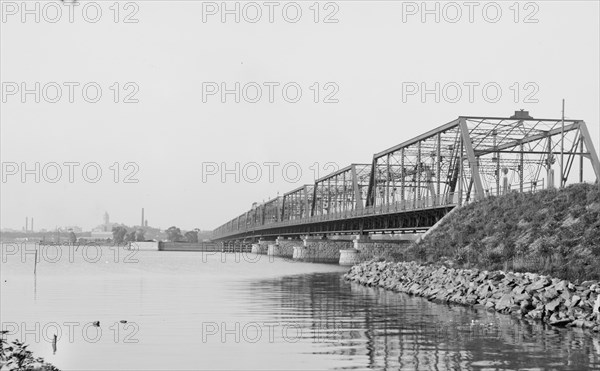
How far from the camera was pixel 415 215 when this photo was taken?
8038 centimetres

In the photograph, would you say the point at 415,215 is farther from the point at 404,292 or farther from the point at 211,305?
the point at 211,305

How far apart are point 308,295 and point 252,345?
20.2m

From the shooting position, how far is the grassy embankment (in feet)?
119

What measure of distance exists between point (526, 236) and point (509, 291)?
1067 centimetres

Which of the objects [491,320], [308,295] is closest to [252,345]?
[491,320]

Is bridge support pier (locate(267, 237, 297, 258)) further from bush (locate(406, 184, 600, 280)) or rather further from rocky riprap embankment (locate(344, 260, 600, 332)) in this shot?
rocky riprap embankment (locate(344, 260, 600, 332))

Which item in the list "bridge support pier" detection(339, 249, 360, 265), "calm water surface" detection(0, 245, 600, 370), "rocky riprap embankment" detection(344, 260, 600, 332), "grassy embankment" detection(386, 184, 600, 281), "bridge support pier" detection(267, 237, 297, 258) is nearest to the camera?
"calm water surface" detection(0, 245, 600, 370)

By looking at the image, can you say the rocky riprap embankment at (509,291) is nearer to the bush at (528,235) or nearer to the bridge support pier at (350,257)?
the bush at (528,235)

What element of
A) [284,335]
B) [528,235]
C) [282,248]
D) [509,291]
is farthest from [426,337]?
[282,248]

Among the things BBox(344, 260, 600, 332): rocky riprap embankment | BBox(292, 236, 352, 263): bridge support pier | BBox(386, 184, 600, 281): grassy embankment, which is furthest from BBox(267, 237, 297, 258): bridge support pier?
BBox(344, 260, 600, 332): rocky riprap embankment

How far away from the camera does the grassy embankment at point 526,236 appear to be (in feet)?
119

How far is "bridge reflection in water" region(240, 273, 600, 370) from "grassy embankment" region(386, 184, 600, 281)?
5.83 metres

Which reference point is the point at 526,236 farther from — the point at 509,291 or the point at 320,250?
the point at 320,250

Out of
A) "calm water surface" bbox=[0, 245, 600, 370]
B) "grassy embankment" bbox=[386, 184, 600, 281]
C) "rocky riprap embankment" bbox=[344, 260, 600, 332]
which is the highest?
"grassy embankment" bbox=[386, 184, 600, 281]
